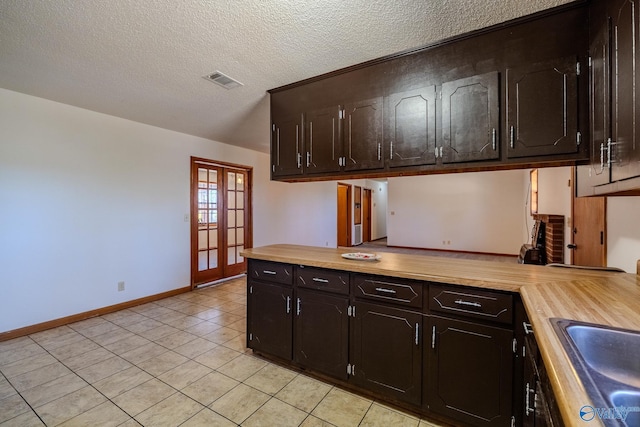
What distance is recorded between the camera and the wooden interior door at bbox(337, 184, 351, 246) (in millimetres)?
9094

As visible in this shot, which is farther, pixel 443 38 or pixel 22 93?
pixel 22 93

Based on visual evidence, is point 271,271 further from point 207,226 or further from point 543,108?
point 207,226

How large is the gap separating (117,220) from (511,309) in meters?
4.31

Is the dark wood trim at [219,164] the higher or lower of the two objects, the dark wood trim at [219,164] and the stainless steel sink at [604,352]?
the higher

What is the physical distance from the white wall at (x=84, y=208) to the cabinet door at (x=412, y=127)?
137 inches

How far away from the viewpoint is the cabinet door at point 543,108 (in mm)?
1722

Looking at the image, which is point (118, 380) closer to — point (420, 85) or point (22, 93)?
point (22, 93)

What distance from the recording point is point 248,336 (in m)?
2.61

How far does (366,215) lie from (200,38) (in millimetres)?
9066

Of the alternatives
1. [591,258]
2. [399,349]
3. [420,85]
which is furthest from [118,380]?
[591,258]

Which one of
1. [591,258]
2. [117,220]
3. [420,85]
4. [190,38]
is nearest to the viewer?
[190,38]

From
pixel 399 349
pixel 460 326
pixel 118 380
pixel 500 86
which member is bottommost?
pixel 118 380

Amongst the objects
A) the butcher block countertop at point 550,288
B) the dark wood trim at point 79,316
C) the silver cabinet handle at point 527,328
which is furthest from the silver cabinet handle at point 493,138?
the dark wood trim at point 79,316

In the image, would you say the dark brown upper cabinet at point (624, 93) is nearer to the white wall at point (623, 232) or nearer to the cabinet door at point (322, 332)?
the white wall at point (623, 232)
